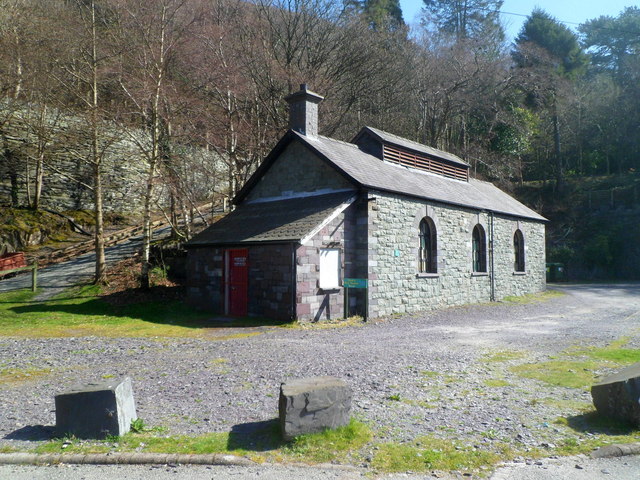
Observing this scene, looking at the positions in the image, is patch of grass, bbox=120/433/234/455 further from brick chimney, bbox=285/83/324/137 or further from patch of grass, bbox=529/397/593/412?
brick chimney, bbox=285/83/324/137

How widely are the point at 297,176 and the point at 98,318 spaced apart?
24.0 ft

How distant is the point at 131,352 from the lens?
355 inches

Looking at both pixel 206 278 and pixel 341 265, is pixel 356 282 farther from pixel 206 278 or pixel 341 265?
pixel 206 278

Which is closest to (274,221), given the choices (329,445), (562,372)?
(562,372)

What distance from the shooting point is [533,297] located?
68.0ft

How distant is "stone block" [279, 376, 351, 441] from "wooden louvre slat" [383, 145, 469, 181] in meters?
14.0

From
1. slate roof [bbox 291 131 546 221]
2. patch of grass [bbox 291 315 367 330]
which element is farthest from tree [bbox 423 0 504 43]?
patch of grass [bbox 291 315 367 330]

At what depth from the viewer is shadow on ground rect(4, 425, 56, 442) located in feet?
15.5

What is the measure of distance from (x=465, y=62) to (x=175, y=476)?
1187 inches

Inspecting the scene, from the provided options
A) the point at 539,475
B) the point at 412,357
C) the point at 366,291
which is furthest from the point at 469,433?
the point at 366,291

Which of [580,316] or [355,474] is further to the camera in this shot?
[580,316]

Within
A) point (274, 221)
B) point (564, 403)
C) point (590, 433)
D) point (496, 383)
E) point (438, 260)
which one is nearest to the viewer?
point (590, 433)

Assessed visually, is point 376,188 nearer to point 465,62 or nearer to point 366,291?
point 366,291

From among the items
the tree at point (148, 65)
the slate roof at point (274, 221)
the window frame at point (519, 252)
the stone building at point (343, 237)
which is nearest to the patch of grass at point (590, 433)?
the stone building at point (343, 237)
